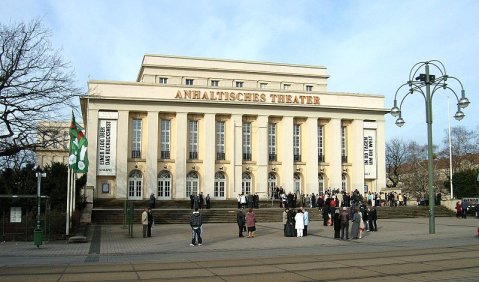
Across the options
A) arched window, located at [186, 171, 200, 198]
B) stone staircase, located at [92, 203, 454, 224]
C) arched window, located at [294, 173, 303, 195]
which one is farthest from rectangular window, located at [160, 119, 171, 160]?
stone staircase, located at [92, 203, 454, 224]

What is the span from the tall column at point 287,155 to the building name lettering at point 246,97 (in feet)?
7.80

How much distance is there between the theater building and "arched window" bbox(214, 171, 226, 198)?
4.5 inches

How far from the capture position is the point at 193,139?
192 feet

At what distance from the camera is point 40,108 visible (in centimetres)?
2705

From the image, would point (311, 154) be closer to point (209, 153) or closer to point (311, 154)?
point (311, 154)

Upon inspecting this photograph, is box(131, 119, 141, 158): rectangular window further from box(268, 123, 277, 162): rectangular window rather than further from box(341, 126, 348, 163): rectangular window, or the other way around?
box(341, 126, 348, 163): rectangular window

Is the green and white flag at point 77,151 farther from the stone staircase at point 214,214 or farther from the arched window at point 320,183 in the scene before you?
the arched window at point 320,183

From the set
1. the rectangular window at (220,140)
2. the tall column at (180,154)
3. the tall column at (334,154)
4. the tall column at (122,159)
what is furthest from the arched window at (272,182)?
the tall column at (122,159)

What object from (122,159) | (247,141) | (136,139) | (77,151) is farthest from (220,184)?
(77,151)

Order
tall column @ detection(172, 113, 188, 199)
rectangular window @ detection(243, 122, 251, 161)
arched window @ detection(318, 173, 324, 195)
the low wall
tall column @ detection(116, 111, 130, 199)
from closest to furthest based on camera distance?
the low wall
tall column @ detection(116, 111, 130, 199)
tall column @ detection(172, 113, 188, 199)
rectangular window @ detection(243, 122, 251, 161)
arched window @ detection(318, 173, 324, 195)

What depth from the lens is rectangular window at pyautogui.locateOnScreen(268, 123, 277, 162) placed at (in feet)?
198

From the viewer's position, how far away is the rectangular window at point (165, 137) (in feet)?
188

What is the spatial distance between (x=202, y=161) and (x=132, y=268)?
42.8m

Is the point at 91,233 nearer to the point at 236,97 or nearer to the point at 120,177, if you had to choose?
the point at 120,177
